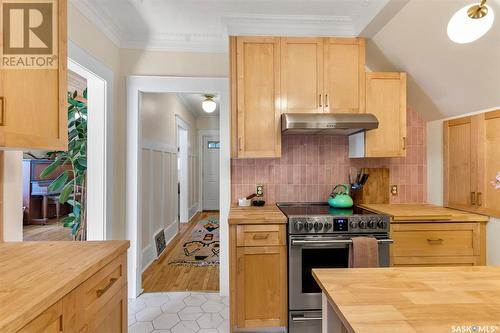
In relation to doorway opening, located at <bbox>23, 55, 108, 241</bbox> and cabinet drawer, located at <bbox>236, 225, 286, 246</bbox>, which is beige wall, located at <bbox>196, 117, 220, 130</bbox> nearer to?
doorway opening, located at <bbox>23, 55, 108, 241</bbox>

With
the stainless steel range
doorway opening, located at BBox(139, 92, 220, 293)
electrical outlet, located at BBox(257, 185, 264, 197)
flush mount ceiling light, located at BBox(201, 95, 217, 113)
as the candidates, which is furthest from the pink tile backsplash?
flush mount ceiling light, located at BBox(201, 95, 217, 113)

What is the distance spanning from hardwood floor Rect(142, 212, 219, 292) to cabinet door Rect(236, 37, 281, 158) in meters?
1.57

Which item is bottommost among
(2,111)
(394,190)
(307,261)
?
(307,261)

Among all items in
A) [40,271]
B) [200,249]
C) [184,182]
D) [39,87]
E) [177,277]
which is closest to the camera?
[40,271]

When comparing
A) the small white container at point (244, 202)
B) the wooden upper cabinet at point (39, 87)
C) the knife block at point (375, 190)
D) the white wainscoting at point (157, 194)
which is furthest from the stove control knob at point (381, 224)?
the white wainscoting at point (157, 194)

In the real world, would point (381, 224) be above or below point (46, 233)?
above

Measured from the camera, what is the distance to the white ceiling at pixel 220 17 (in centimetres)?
211

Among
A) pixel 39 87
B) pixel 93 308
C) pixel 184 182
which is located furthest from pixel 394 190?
pixel 184 182

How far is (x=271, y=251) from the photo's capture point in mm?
2039

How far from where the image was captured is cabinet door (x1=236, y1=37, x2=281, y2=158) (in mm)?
2295

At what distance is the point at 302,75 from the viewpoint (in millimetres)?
2328

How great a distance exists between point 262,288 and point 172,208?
2.91m

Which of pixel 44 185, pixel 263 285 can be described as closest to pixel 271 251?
pixel 263 285

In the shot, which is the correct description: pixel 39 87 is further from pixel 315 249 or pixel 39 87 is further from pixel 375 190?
pixel 375 190
